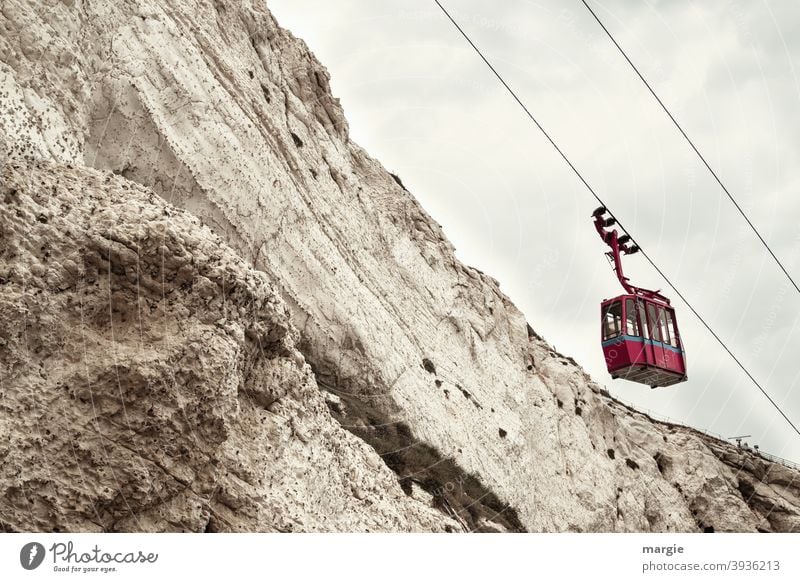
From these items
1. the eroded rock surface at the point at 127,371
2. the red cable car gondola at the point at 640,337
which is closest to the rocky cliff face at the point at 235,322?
the eroded rock surface at the point at 127,371

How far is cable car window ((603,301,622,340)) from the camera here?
31.1 meters

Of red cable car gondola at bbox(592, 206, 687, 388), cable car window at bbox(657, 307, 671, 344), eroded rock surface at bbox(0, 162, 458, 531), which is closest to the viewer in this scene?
eroded rock surface at bbox(0, 162, 458, 531)

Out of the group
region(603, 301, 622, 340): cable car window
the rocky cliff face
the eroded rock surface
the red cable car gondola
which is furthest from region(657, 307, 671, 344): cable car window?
the eroded rock surface

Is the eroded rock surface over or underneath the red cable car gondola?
underneath

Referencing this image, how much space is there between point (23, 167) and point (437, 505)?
14.6m

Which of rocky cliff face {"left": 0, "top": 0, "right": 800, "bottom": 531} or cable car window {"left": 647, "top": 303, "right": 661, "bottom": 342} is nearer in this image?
rocky cliff face {"left": 0, "top": 0, "right": 800, "bottom": 531}

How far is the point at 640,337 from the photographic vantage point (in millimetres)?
30641

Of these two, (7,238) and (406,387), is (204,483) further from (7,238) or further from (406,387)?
(406,387)

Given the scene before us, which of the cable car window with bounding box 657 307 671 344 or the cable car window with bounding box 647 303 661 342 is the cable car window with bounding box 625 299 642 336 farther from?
the cable car window with bounding box 657 307 671 344

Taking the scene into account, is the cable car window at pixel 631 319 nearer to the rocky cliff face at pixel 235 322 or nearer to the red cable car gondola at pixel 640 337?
the red cable car gondola at pixel 640 337

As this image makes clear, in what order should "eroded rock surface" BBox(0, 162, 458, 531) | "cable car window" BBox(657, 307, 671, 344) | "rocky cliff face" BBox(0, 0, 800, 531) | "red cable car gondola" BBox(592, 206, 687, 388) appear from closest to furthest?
"eroded rock surface" BBox(0, 162, 458, 531) → "rocky cliff face" BBox(0, 0, 800, 531) → "red cable car gondola" BBox(592, 206, 687, 388) → "cable car window" BBox(657, 307, 671, 344)

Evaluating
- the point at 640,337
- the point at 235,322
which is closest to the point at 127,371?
the point at 235,322

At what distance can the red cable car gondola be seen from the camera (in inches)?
1193

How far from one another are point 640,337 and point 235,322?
69.2ft
